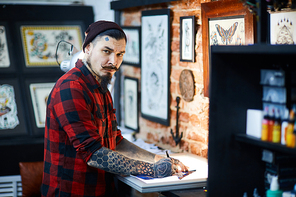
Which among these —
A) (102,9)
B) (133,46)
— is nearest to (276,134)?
(133,46)

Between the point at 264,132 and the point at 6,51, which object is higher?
the point at 6,51

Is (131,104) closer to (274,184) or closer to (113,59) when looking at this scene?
(113,59)

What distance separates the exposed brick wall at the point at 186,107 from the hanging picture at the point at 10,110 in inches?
57.4

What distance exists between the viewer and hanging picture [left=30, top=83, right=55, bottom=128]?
377 cm

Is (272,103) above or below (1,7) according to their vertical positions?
below

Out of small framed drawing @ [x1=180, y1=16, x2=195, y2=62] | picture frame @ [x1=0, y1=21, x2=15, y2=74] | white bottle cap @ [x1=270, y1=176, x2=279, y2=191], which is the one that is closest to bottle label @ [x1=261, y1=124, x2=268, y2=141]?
white bottle cap @ [x1=270, y1=176, x2=279, y2=191]

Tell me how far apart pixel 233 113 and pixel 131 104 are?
1.92 m

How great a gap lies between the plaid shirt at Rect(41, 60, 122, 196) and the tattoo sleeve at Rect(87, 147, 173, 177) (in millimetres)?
44

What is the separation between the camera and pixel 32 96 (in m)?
3.81

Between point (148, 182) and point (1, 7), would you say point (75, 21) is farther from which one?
point (148, 182)

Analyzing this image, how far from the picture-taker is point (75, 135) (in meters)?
1.83

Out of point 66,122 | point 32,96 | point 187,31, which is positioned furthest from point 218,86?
point 32,96

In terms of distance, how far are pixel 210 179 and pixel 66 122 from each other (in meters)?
0.80

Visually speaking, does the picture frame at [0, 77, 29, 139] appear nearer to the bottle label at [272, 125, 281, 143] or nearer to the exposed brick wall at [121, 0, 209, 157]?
the exposed brick wall at [121, 0, 209, 157]
